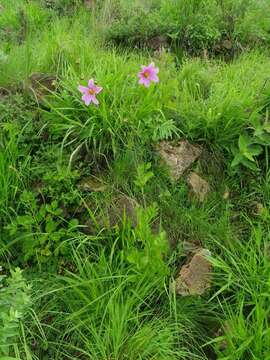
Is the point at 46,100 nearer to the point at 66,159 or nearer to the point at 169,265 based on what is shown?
the point at 66,159

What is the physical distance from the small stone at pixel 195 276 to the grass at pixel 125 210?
0.14ft

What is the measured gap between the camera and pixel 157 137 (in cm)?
269

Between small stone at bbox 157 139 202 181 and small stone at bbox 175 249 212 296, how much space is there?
575 mm

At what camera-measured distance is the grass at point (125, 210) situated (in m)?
2.04

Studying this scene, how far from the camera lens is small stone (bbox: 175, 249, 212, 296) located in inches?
86.7

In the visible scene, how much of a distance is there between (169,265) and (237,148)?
919 millimetres

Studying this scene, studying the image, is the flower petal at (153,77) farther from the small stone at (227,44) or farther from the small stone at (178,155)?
the small stone at (227,44)

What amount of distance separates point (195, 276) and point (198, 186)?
0.64m

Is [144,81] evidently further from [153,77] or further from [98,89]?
[98,89]

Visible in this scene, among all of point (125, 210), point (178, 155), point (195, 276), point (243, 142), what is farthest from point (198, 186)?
point (195, 276)

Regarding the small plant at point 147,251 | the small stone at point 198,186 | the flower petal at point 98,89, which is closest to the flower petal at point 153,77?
the flower petal at point 98,89

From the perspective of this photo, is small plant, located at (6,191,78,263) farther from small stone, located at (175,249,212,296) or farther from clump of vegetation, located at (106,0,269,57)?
clump of vegetation, located at (106,0,269,57)

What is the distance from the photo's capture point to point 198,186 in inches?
105

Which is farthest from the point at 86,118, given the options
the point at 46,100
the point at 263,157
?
the point at 263,157
